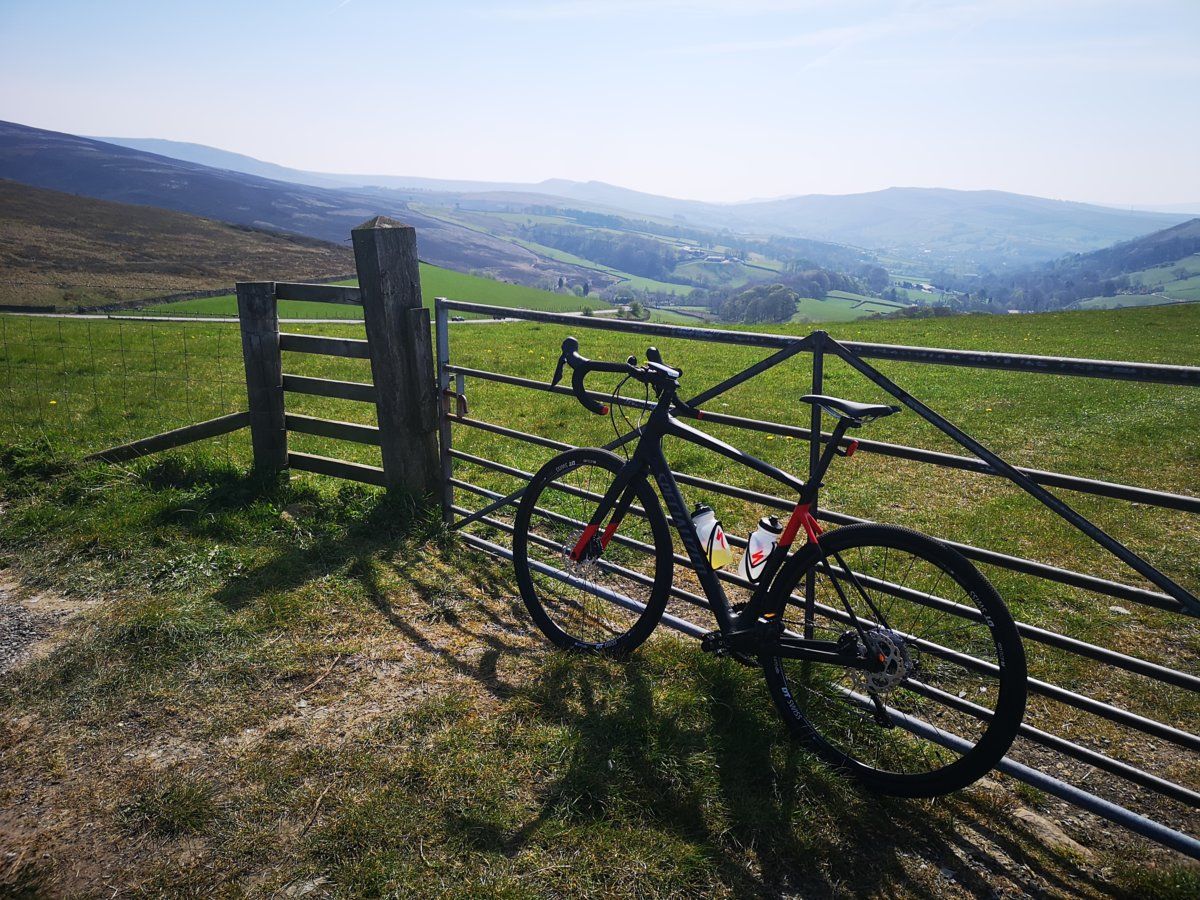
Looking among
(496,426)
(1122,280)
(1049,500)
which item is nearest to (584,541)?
(496,426)

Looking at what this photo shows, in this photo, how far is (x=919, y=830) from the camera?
125 inches

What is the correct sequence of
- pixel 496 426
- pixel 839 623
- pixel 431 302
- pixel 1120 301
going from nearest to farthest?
pixel 839 623 < pixel 496 426 < pixel 431 302 < pixel 1120 301

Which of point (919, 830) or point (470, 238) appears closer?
point (919, 830)

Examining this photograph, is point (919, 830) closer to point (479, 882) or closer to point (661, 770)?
point (661, 770)

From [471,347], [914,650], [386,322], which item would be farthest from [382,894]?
[471,347]

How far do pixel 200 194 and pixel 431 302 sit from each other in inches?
6067

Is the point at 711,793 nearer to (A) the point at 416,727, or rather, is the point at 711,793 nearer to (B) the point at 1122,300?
(A) the point at 416,727

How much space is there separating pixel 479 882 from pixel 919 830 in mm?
1887

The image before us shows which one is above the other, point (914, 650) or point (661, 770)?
point (914, 650)

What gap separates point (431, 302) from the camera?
2831 centimetres

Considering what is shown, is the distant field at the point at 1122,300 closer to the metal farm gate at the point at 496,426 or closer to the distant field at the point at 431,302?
the distant field at the point at 431,302

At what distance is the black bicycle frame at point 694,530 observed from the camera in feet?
11.4

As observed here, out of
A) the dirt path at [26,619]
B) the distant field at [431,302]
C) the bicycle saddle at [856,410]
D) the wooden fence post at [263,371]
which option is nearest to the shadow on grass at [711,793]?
the bicycle saddle at [856,410]

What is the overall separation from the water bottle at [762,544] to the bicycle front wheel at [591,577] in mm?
489
